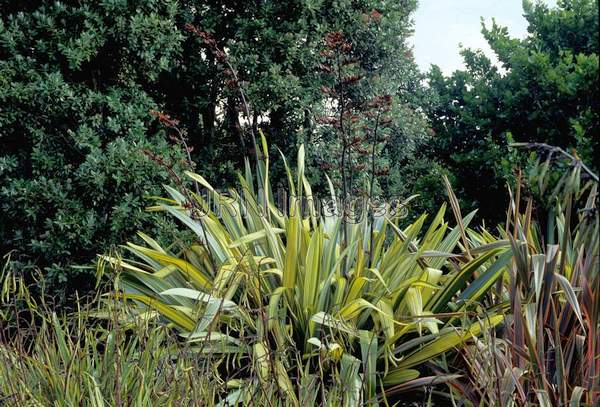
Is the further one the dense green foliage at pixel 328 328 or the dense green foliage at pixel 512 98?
the dense green foliage at pixel 512 98

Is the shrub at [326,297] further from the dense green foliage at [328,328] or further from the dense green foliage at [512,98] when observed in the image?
the dense green foliage at [512,98]

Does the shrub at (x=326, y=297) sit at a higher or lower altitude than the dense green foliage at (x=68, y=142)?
lower

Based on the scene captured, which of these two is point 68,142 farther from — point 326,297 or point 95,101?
point 326,297

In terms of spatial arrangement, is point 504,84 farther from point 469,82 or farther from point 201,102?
point 201,102

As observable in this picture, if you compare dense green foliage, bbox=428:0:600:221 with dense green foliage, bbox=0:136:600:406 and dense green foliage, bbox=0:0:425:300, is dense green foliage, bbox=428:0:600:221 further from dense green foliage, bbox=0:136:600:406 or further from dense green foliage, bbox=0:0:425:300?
dense green foliage, bbox=0:136:600:406

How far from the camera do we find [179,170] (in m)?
5.30

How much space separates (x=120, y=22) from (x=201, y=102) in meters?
1.31

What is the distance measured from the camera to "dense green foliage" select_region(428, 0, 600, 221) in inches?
208

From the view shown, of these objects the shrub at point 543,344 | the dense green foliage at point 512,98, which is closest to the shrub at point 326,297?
the shrub at point 543,344

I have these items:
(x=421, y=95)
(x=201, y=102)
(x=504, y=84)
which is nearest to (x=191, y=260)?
(x=201, y=102)

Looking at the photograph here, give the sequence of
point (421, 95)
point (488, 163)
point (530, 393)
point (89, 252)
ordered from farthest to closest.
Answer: point (421, 95) < point (488, 163) < point (89, 252) < point (530, 393)

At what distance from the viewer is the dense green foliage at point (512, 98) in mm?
5285

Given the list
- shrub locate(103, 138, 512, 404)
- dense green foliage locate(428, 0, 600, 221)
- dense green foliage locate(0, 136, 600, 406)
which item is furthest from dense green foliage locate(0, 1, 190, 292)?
dense green foliage locate(428, 0, 600, 221)

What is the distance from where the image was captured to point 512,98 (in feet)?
18.1
